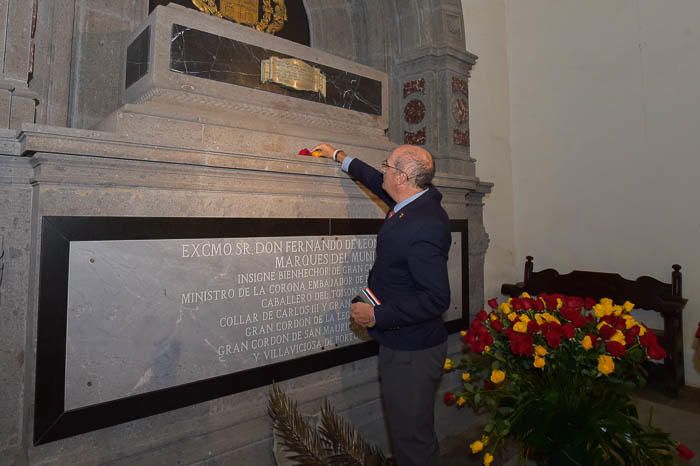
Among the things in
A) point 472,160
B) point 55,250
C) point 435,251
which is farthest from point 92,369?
point 472,160

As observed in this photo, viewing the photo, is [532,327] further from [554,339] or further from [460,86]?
[460,86]

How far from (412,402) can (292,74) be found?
1.85m

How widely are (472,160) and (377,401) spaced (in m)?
2.17

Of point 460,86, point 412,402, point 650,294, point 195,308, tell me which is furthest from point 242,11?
point 650,294

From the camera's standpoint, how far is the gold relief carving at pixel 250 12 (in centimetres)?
305

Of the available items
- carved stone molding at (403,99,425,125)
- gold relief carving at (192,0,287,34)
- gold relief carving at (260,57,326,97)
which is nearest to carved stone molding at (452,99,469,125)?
carved stone molding at (403,99,425,125)

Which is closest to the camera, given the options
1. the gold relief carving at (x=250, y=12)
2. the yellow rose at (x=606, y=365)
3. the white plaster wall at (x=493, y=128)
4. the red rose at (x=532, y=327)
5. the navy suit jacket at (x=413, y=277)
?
the yellow rose at (x=606, y=365)

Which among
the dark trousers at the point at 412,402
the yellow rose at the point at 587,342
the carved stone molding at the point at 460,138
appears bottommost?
the dark trousers at the point at 412,402

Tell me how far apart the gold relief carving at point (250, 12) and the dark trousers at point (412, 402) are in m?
2.64

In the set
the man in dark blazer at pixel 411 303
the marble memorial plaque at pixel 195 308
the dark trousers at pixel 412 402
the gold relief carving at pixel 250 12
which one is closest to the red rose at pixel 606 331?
the man in dark blazer at pixel 411 303

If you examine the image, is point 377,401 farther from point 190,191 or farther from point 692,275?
point 692,275

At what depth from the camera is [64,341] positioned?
163 cm

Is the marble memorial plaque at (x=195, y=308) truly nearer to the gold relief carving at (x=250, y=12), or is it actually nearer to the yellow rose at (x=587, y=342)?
the yellow rose at (x=587, y=342)

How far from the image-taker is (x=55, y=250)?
5.33ft
